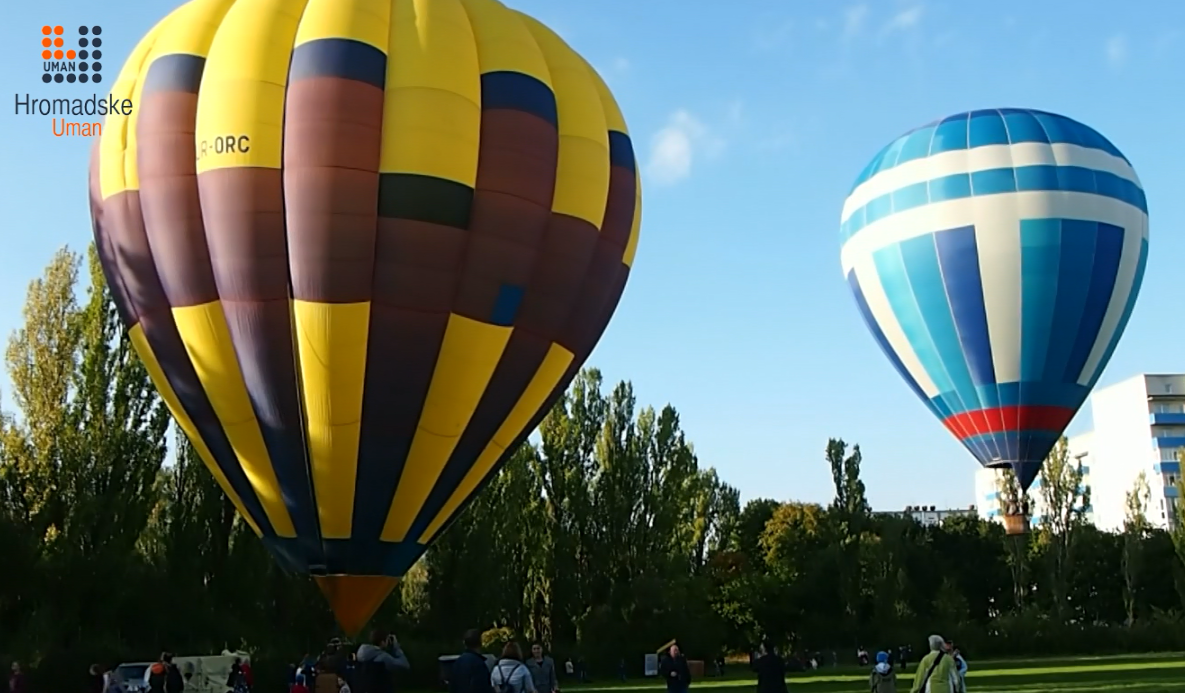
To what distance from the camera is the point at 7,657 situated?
18656 millimetres

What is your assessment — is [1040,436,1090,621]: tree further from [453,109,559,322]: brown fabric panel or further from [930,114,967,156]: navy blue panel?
[453,109,559,322]: brown fabric panel

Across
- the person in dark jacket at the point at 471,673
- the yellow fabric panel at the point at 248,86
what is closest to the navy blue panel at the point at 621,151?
the yellow fabric panel at the point at 248,86

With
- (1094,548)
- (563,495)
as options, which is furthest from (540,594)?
(1094,548)

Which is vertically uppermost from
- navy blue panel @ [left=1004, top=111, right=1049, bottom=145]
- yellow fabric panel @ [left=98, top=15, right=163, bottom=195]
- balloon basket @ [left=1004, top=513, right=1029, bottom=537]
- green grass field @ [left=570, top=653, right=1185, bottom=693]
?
navy blue panel @ [left=1004, top=111, right=1049, bottom=145]

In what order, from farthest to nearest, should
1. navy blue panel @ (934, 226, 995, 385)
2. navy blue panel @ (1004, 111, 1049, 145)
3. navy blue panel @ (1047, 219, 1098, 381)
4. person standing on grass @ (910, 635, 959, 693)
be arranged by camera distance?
navy blue panel @ (1004, 111, 1049, 145) < navy blue panel @ (934, 226, 995, 385) < navy blue panel @ (1047, 219, 1098, 381) < person standing on grass @ (910, 635, 959, 693)

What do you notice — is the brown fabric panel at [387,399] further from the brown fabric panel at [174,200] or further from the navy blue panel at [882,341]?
the navy blue panel at [882,341]

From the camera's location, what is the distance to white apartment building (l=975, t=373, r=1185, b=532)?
231 ft

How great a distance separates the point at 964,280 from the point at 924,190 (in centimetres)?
182

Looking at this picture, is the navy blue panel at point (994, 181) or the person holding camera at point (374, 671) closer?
the person holding camera at point (374, 671)

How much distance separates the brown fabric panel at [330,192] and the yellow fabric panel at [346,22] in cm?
60

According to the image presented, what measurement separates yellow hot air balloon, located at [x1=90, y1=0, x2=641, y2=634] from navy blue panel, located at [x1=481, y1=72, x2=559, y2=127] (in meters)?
0.02

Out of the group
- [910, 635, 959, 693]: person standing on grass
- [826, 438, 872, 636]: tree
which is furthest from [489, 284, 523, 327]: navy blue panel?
[826, 438, 872, 636]: tree

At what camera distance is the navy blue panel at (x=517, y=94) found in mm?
11578

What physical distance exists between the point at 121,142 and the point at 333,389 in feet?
11.5
